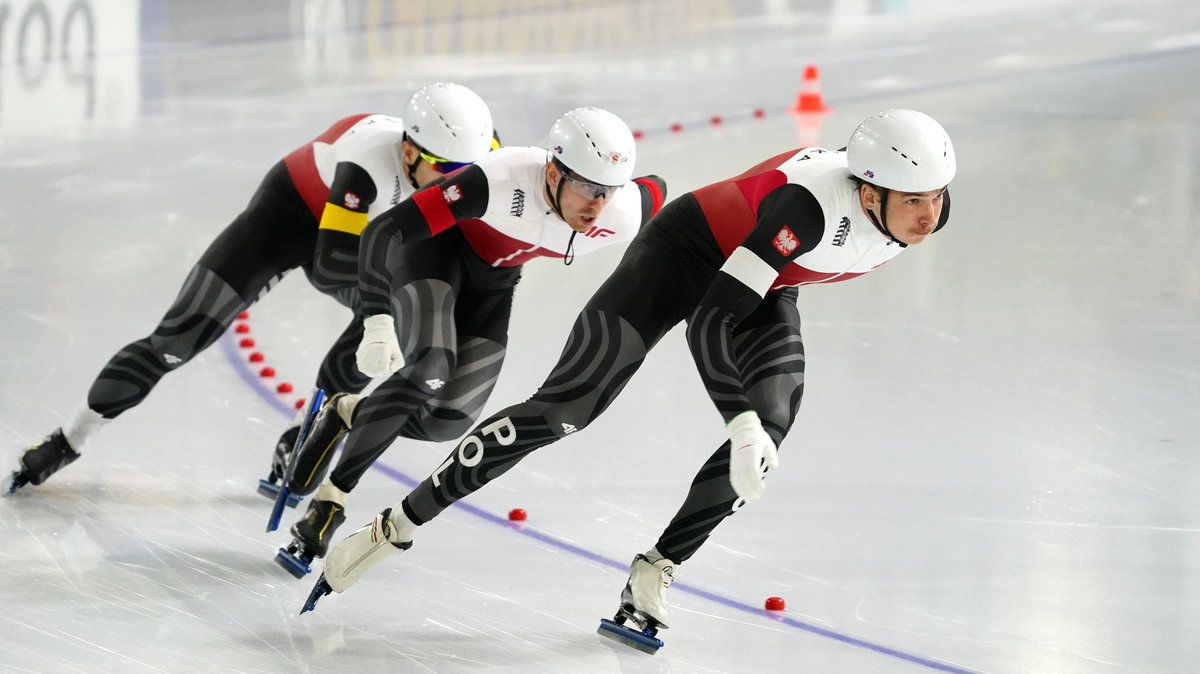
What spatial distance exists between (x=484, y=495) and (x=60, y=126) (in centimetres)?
586

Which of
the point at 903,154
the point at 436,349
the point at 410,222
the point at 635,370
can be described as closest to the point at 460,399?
the point at 436,349

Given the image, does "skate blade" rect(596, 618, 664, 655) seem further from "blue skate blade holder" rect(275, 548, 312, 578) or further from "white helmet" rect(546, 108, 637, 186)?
"white helmet" rect(546, 108, 637, 186)

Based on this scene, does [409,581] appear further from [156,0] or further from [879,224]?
[156,0]

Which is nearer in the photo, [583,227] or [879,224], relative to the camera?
[879,224]

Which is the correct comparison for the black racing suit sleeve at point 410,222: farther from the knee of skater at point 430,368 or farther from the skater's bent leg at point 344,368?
the skater's bent leg at point 344,368

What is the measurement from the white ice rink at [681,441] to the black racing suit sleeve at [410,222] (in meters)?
0.79

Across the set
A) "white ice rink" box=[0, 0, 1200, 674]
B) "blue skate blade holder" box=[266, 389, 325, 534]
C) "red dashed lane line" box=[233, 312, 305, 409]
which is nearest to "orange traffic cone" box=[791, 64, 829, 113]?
"white ice rink" box=[0, 0, 1200, 674]

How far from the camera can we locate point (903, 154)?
3.44 metres

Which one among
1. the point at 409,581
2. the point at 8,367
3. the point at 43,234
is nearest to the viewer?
the point at 409,581

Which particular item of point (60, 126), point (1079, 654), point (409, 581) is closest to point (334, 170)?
point (409, 581)

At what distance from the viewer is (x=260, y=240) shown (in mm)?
4387

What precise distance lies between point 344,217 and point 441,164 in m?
0.34

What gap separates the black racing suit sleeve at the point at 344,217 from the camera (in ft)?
13.6

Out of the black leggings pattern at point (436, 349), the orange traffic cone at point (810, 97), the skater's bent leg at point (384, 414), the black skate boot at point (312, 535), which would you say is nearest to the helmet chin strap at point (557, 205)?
the black leggings pattern at point (436, 349)
